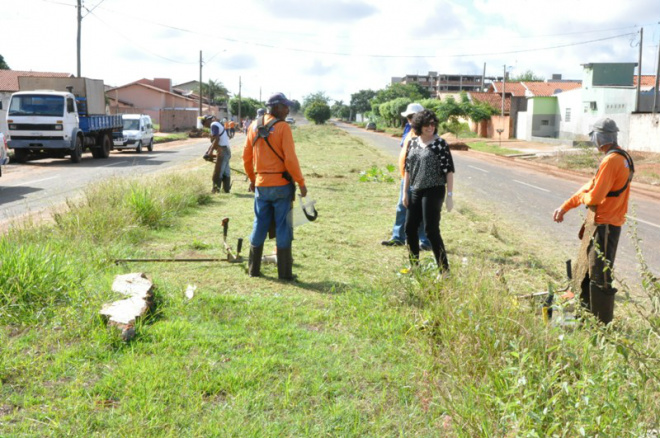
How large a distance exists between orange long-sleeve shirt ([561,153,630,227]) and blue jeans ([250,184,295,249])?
2.71 meters

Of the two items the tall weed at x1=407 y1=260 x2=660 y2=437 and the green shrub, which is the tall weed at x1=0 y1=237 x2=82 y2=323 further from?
the green shrub

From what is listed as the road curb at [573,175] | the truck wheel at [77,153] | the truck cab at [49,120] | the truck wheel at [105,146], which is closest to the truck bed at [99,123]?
the truck cab at [49,120]

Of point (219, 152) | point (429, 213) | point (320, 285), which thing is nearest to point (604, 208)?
point (429, 213)

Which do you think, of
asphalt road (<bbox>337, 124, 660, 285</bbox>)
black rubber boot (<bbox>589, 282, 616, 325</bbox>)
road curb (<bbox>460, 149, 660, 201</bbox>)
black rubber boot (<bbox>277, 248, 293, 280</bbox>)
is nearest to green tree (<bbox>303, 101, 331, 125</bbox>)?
road curb (<bbox>460, 149, 660, 201</bbox>)

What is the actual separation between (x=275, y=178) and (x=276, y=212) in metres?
0.34

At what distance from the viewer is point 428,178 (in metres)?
6.29

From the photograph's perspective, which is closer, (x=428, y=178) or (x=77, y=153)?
(x=428, y=178)

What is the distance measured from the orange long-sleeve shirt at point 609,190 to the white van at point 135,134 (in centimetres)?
2636

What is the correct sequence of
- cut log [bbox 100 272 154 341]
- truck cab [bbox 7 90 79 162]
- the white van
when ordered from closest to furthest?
cut log [bbox 100 272 154 341], truck cab [bbox 7 90 79 162], the white van

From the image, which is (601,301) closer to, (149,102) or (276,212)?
(276,212)

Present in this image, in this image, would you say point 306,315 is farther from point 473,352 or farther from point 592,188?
point 592,188

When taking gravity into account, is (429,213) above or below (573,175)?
above

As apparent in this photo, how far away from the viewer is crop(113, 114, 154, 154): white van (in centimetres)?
2944

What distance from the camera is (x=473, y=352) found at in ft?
12.6
